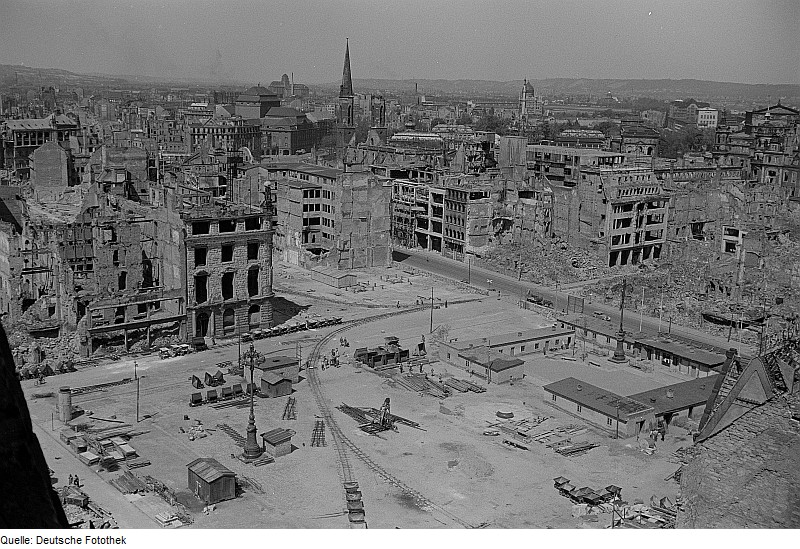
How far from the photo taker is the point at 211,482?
10.8 m

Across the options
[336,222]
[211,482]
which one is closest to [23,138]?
[336,222]

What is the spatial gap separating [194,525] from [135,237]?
1075 centimetres

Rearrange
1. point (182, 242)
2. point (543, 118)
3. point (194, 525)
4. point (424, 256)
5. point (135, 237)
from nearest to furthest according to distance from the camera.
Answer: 1. point (194, 525)
2. point (182, 242)
3. point (135, 237)
4. point (424, 256)
5. point (543, 118)

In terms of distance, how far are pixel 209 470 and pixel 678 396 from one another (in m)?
7.85

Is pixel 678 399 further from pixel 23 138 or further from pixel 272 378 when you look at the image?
pixel 23 138

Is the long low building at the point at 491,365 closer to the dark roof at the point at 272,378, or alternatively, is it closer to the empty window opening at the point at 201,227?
the dark roof at the point at 272,378

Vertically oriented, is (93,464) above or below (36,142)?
below

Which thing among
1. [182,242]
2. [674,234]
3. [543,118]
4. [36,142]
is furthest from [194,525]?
[543,118]

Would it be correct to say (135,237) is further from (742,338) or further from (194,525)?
(742,338)

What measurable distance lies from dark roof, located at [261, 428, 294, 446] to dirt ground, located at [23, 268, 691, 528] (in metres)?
0.24

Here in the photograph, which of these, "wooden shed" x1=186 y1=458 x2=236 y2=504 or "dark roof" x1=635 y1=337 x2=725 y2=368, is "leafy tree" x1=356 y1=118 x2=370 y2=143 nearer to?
"dark roof" x1=635 y1=337 x2=725 y2=368

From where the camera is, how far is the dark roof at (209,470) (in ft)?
35.6

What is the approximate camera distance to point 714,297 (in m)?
22.3

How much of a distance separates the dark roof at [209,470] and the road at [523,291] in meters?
10.6
